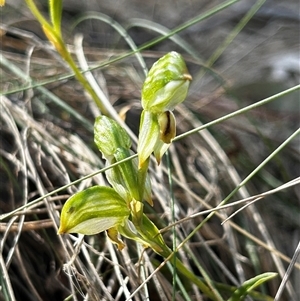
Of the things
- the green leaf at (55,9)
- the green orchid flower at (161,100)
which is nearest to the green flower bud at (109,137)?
the green orchid flower at (161,100)

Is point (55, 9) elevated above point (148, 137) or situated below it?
above

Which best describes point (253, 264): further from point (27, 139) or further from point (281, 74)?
point (281, 74)

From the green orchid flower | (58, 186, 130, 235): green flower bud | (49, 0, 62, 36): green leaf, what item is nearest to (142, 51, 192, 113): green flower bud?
the green orchid flower

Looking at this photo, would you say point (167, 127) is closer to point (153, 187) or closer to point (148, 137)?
point (148, 137)

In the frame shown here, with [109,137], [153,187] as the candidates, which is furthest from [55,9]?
[153,187]

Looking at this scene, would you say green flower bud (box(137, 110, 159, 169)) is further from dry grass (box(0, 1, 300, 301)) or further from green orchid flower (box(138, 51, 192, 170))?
dry grass (box(0, 1, 300, 301))

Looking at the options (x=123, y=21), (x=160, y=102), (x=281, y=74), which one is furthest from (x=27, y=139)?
(x=123, y=21)
